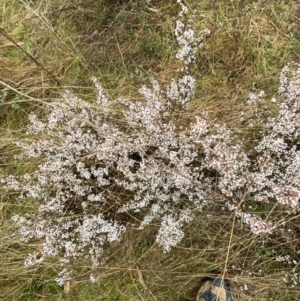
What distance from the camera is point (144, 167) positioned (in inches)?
94.0

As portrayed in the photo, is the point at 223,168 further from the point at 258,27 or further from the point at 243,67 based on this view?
the point at 258,27

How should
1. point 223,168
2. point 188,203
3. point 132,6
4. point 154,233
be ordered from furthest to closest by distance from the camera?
point 132,6
point 154,233
point 188,203
point 223,168

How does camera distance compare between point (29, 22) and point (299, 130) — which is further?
point (29, 22)

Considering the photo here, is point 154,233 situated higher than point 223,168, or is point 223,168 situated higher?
point 223,168

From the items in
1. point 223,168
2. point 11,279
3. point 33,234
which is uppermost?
point 223,168

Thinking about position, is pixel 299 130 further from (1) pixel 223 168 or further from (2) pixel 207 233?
(2) pixel 207 233

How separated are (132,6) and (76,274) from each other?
1877 mm

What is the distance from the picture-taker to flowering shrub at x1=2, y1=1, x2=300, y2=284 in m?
2.29

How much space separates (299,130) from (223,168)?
1.56 ft

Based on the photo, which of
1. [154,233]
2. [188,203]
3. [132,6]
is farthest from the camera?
[132,6]

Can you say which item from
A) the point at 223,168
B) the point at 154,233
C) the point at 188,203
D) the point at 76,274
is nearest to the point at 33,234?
the point at 76,274

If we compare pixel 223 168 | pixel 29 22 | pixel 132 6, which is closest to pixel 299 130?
pixel 223 168

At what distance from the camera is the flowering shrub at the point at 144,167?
2295 millimetres

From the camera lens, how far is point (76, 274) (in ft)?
9.32
